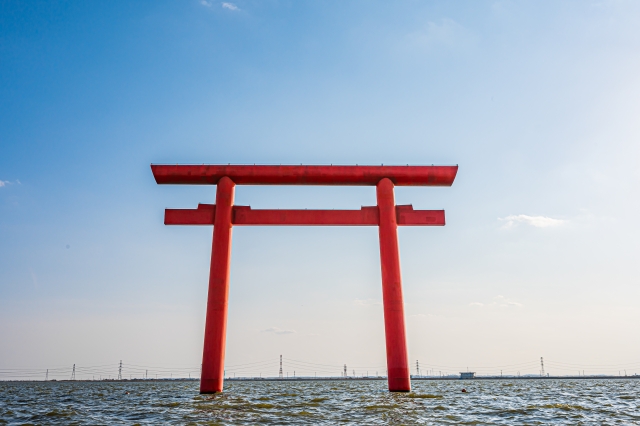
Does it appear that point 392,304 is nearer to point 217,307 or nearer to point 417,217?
point 417,217

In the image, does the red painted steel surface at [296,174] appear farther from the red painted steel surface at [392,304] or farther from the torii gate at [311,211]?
the red painted steel surface at [392,304]

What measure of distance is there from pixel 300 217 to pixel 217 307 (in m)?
3.15

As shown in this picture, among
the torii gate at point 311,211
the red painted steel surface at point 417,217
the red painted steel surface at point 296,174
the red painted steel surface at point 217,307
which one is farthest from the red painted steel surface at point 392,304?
the red painted steel surface at point 217,307

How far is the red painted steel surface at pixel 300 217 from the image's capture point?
12656 mm

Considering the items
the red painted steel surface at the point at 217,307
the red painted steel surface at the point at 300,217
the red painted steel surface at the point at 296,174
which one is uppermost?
the red painted steel surface at the point at 296,174

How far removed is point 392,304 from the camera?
11.7 m

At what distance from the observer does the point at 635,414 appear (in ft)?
30.0

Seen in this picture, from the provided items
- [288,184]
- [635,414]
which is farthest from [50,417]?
[635,414]

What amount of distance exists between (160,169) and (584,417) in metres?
11.0

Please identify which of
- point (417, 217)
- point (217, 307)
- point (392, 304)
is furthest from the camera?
point (417, 217)

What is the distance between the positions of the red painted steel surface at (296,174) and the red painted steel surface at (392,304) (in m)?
0.98

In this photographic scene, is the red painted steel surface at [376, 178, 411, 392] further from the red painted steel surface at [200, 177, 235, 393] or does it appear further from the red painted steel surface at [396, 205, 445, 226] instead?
the red painted steel surface at [200, 177, 235, 393]

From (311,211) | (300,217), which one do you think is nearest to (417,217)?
(311,211)

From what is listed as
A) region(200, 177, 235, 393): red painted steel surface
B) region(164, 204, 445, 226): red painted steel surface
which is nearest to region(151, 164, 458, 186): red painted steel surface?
region(164, 204, 445, 226): red painted steel surface
